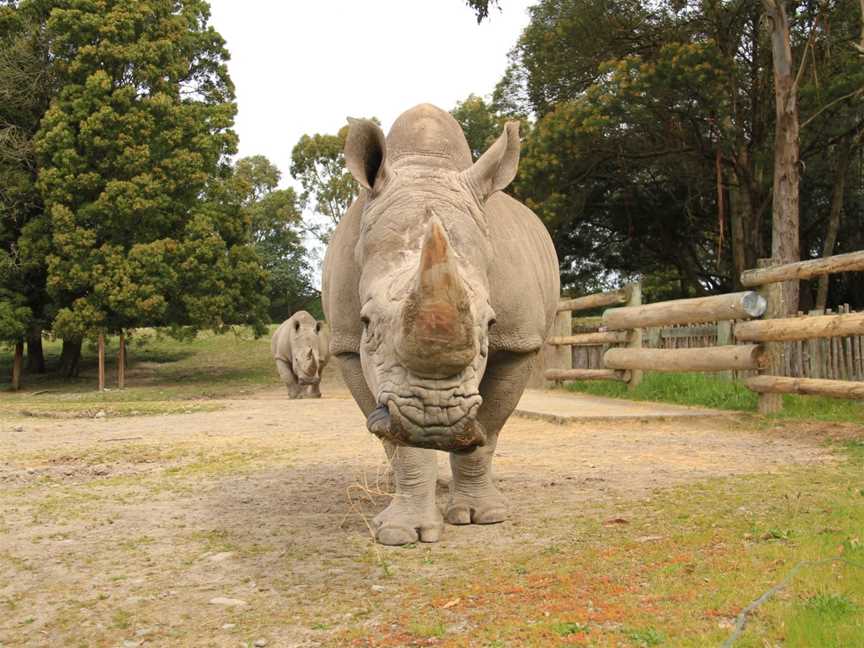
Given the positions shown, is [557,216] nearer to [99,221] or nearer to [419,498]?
[99,221]

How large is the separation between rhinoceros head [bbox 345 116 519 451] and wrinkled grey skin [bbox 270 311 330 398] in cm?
1513

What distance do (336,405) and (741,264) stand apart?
11.8 metres

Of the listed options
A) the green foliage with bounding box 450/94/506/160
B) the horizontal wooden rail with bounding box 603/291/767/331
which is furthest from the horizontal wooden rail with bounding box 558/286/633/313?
the green foliage with bounding box 450/94/506/160

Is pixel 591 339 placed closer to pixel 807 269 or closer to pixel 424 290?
pixel 807 269

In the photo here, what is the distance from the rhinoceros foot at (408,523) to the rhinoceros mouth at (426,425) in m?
1.27

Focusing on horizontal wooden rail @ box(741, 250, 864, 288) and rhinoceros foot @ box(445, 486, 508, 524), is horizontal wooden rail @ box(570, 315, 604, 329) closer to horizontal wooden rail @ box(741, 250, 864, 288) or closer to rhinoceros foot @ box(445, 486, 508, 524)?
horizontal wooden rail @ box(741, 250, 864, 288)

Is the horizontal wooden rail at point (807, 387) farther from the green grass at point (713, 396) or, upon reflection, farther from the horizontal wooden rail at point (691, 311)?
the horizontal wooden rail at point (691, 311)

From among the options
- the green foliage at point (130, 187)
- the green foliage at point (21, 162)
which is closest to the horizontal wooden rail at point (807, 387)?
the green foliage at point (130, 187)

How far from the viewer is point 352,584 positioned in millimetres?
4023

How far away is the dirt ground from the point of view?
12.0 feet

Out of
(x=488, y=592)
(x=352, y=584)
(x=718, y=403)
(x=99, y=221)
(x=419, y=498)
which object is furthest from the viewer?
(x=99, y=221)

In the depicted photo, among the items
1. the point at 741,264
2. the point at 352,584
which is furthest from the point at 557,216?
the point at 352,584

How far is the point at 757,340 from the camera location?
10.7m

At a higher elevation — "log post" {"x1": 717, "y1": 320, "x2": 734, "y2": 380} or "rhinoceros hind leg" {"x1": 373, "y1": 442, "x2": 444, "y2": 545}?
"log post" {"x1": 717, "y1": 320, "x2": 734, "y2": 380}
